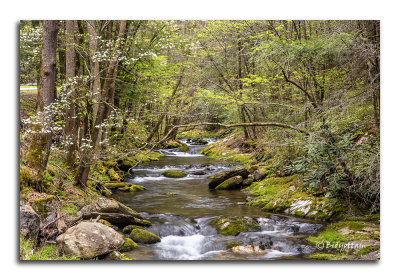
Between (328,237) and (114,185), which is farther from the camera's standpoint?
(114,185)

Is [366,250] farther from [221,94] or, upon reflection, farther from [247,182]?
[221,94]

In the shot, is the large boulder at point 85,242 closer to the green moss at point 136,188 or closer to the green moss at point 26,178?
the green moss at point 26,178

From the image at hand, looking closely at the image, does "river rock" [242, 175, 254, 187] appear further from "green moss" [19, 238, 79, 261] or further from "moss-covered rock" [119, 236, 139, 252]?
"green moss" [19, 238, 79, 261]

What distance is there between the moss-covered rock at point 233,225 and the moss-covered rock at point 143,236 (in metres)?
1.17

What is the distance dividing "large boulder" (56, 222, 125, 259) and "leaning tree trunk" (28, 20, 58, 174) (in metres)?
1.74

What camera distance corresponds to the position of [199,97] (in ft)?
33.9

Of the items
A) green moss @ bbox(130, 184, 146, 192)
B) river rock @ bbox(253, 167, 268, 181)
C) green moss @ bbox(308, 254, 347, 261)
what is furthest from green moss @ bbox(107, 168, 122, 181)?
green moss @ bbox(308, 254, 347, 261)

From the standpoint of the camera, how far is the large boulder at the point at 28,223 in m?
4.22

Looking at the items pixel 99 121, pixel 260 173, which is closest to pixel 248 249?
pixel 99 121

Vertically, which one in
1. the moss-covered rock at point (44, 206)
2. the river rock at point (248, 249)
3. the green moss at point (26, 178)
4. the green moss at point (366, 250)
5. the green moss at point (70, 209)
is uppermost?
the green moss at point (26, 178)

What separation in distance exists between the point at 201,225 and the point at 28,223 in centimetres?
297

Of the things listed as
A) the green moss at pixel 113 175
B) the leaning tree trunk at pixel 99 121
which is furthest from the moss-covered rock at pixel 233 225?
the green moss at pixel 113 175

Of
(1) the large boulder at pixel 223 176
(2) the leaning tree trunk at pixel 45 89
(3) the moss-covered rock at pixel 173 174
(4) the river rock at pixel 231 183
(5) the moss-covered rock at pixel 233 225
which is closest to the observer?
(2) the leaning tree trunk at pixel 45 89

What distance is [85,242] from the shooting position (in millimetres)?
4043
